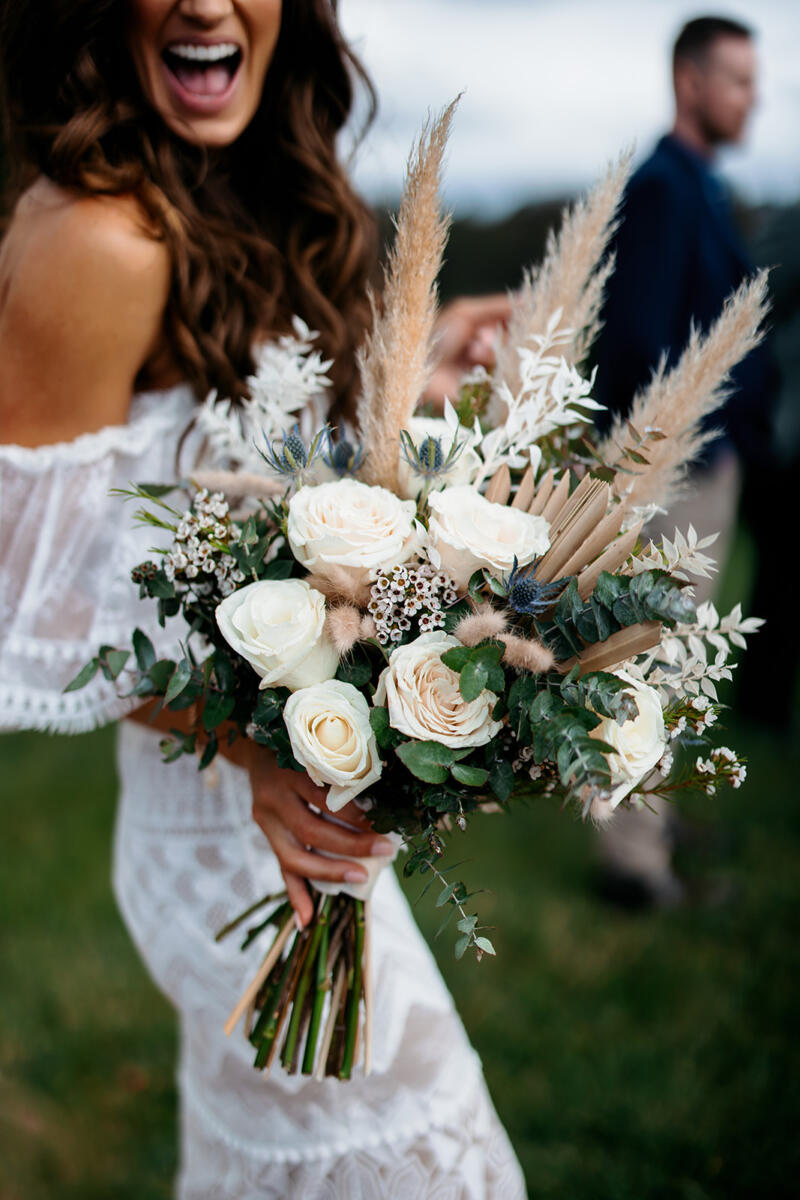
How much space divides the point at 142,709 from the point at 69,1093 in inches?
67.4

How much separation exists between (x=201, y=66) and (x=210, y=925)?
1431 mm

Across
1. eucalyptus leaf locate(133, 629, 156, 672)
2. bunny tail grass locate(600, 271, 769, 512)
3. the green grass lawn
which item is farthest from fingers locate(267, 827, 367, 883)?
the green grass lawn

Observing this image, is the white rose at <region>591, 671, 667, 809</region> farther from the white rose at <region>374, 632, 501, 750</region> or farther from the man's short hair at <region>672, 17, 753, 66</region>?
the man's short hair at <region>672, 17, 753, 66</region>

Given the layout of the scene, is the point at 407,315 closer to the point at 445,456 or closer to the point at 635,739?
the point at 445,456

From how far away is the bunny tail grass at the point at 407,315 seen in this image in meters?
1.23

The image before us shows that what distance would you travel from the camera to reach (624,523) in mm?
1314

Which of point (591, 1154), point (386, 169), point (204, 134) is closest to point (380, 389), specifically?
point (204, 134)

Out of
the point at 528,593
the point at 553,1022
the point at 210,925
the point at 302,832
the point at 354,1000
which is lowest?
the point at 553,1022

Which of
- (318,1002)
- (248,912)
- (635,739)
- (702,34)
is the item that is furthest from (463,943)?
(702,34)

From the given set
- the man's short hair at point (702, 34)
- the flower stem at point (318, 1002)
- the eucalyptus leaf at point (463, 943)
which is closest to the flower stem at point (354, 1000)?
the flower stem at point (318, 1002)

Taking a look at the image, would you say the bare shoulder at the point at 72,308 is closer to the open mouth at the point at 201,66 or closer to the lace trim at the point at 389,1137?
the open mouth at the point at 201,66

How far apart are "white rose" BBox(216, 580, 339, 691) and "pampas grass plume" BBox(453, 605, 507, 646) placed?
0.17 meters

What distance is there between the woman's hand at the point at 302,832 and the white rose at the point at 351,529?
1.18ft

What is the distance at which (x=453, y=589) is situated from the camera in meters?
1.27
